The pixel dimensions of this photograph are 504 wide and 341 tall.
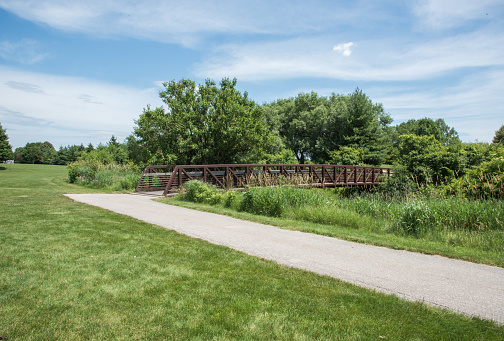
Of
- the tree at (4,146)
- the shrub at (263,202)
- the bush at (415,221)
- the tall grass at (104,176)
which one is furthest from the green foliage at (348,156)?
the tree at (4,146)

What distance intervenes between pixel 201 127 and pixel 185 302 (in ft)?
73.0

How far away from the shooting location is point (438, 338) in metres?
2.98

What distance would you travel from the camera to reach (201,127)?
2503 centimetres

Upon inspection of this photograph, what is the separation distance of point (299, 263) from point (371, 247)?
78.8 inches

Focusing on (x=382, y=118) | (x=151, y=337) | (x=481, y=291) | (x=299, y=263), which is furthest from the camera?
(x=382, y=118)

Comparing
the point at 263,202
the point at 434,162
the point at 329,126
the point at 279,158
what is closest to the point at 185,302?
Result: the point at 263,202

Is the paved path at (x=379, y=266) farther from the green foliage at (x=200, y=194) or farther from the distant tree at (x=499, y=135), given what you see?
the distant tree at (x=499, y=135)

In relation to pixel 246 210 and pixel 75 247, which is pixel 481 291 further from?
pixel 246 210

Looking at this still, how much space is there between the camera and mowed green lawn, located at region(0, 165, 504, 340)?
2990 millimetres

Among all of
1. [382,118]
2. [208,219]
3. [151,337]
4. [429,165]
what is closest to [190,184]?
[208,219]

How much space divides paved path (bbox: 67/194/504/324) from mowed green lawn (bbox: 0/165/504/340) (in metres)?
0.41

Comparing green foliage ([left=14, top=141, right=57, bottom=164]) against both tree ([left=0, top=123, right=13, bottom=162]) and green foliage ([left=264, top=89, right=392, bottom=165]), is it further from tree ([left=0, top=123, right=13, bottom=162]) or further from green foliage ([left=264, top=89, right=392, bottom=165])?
green foliage ([left=264, top=89, right=392, bottom=165])

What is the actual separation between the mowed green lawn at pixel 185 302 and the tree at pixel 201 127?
1965cm

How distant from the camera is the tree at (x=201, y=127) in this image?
24.7 meters
